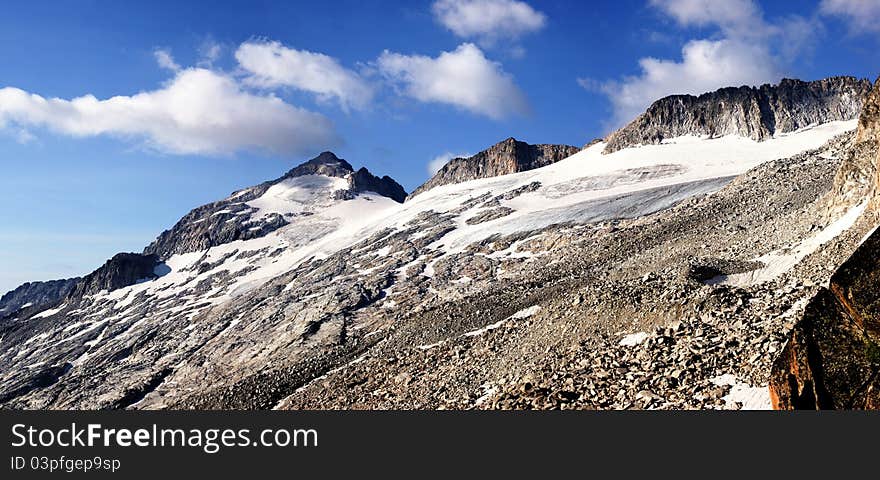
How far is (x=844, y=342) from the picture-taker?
449 inches

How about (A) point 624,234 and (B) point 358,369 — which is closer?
(B) point 358,369

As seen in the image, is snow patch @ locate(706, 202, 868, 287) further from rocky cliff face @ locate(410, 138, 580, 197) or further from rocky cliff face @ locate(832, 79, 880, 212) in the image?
rocky cliff face @ locate(410, 138, 580, 197)

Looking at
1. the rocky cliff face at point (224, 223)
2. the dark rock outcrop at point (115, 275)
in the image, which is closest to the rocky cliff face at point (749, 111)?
the rocky cliff face at point (224, 223)

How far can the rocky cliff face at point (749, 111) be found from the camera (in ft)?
367

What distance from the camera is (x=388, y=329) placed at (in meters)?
45.0

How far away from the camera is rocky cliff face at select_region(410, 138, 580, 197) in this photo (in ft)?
513

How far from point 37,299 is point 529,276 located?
205m

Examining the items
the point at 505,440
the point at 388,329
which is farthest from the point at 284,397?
the point at 505,440

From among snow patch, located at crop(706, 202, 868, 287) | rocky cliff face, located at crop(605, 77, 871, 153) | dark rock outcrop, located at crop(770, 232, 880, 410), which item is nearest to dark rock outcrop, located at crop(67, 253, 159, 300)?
rocky cliff face, located at crop(605, 77, 871, 153)

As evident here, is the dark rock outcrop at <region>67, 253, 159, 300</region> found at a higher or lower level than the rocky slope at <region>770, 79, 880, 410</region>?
higher

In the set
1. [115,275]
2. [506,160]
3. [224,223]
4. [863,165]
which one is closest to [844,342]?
[863,165]

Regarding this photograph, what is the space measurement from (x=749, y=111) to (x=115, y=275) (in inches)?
5346

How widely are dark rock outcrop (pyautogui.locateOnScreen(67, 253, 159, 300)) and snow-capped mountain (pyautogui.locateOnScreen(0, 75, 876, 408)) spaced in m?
0.80

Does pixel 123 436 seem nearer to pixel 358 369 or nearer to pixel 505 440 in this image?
pixel 505 440
